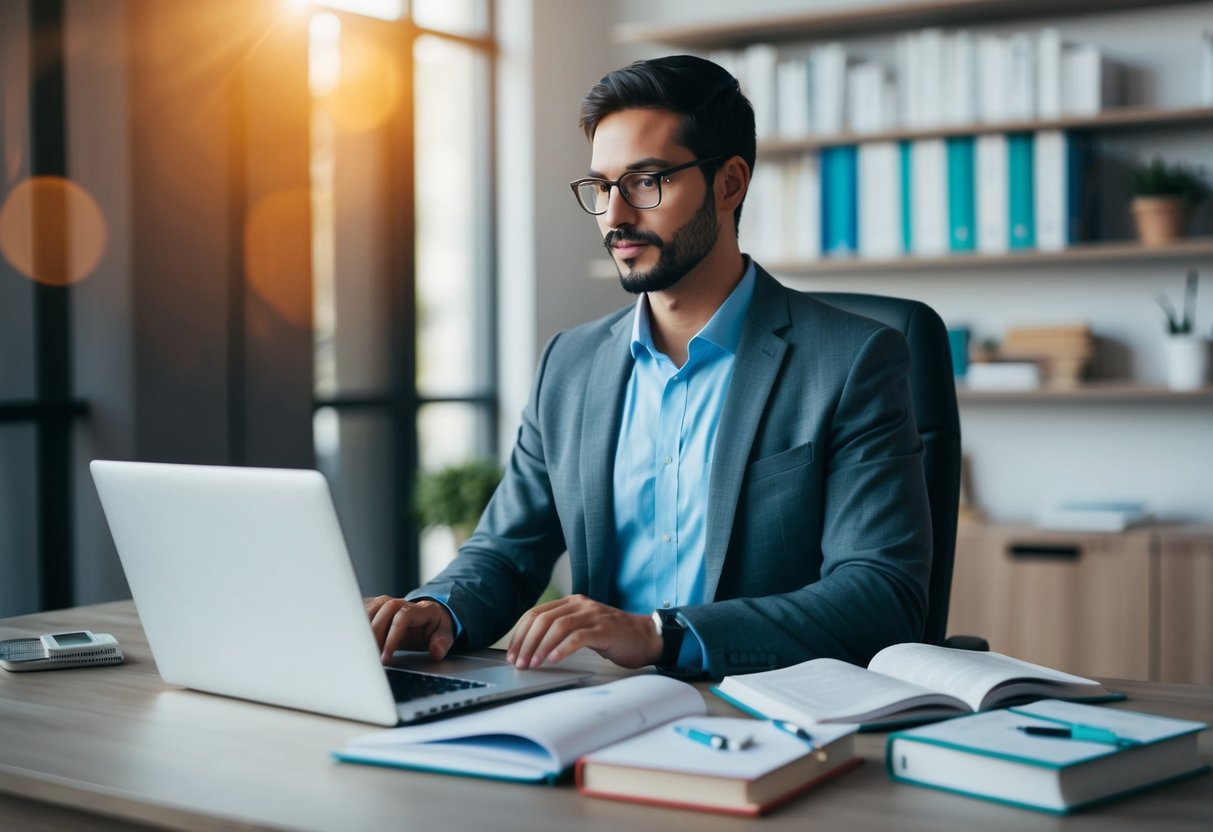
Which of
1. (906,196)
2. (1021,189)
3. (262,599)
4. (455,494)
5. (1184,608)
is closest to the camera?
(262,599)

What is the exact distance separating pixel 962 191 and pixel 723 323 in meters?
2.02

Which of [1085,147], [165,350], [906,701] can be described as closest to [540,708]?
[906,701]

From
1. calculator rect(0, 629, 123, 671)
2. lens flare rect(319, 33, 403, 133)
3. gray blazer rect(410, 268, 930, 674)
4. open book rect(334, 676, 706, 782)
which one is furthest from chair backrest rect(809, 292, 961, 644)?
lens flare rect(319, 33, 403, 133)

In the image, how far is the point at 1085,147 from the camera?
3641 mm

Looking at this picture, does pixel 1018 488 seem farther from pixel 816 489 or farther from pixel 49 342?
pixel 49 342

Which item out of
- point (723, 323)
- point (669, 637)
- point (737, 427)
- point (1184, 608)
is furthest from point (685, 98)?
point (1184, 608)

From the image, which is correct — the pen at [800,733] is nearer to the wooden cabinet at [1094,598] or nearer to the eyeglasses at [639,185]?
the eyeglasses at [639,185]

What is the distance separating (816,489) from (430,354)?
2.84m

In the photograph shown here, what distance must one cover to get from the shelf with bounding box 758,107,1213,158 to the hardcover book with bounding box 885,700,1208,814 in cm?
275

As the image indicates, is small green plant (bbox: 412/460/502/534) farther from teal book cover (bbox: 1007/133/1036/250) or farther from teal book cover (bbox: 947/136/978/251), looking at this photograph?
teal book cover (bbox: 1007/133/1036/250)

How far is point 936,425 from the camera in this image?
6.63 ft

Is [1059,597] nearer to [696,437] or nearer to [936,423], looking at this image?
[936,423]

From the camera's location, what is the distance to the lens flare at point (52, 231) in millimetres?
3176

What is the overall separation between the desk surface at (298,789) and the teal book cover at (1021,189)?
2464 mm
